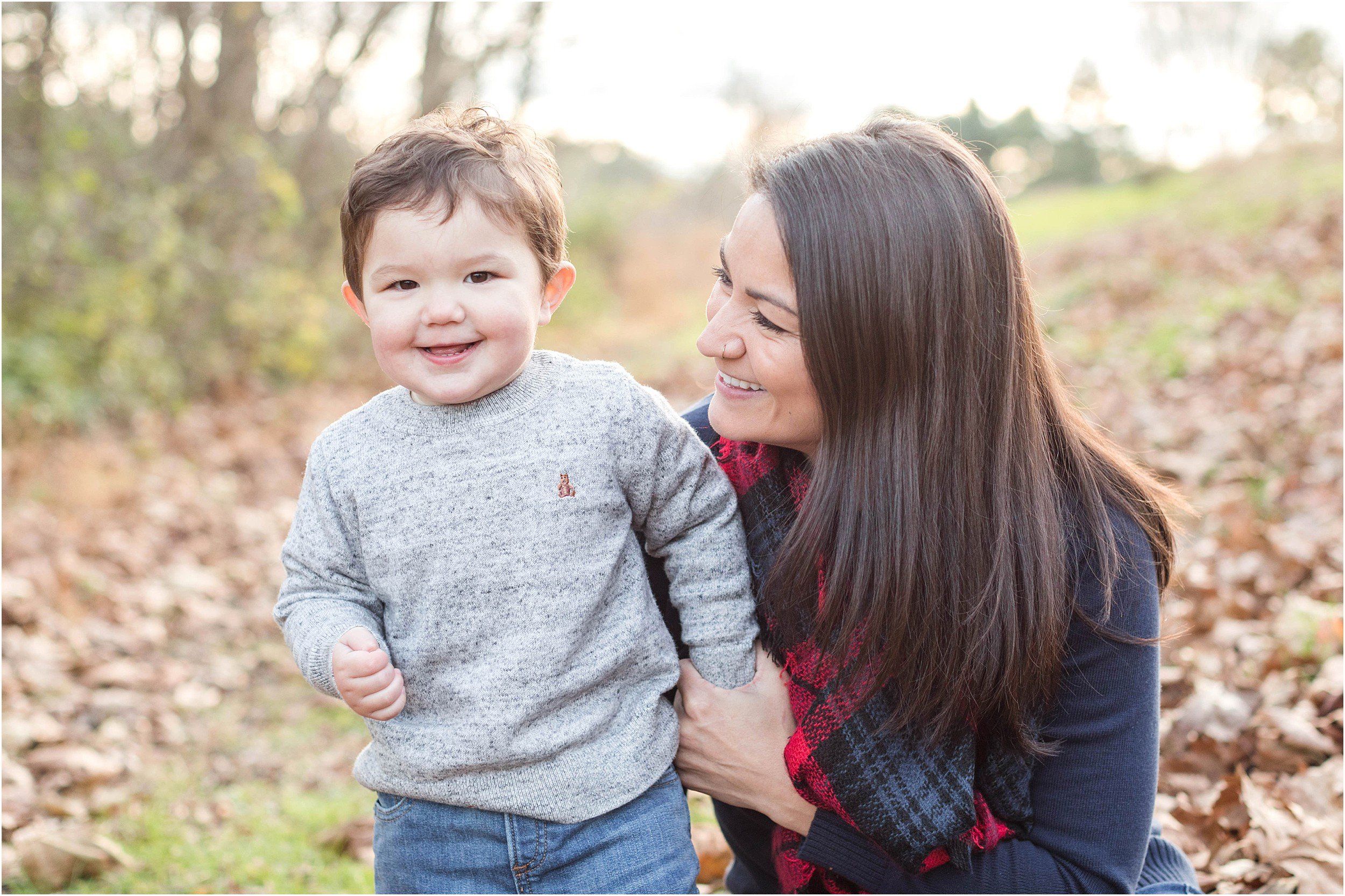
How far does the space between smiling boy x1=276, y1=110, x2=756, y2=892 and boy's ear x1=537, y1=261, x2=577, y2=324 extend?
0.05 metres

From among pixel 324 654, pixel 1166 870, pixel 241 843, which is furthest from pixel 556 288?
pixel 241 843

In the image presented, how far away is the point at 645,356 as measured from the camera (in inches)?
488

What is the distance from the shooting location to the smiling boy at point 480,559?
1743 mm

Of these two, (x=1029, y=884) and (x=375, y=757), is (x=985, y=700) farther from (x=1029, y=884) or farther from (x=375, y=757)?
(x=375, y=757)

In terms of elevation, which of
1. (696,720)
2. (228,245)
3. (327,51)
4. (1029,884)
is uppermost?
(327,51)

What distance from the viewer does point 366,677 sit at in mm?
1665

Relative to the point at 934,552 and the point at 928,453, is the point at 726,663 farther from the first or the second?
the point at 928,453

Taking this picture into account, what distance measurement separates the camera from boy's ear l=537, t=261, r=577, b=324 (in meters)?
1.92

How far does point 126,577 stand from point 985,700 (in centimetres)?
450

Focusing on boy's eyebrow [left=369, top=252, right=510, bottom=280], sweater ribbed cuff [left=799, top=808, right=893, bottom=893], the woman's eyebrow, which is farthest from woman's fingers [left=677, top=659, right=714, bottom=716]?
boy's eyebrow [left=369, top=252, right=510, bottom=280]

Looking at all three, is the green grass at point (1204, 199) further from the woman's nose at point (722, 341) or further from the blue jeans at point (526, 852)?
the blue jeans at point (526, 852)

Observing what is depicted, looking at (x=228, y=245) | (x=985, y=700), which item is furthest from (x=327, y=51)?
(x=985, y=700)

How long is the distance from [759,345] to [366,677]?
0.91 metres

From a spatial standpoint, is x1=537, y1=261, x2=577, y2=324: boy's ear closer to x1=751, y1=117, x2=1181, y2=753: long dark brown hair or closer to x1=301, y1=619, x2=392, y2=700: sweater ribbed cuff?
x1=751, y1=117, x2=1181, y2=753: long dark brown hair
